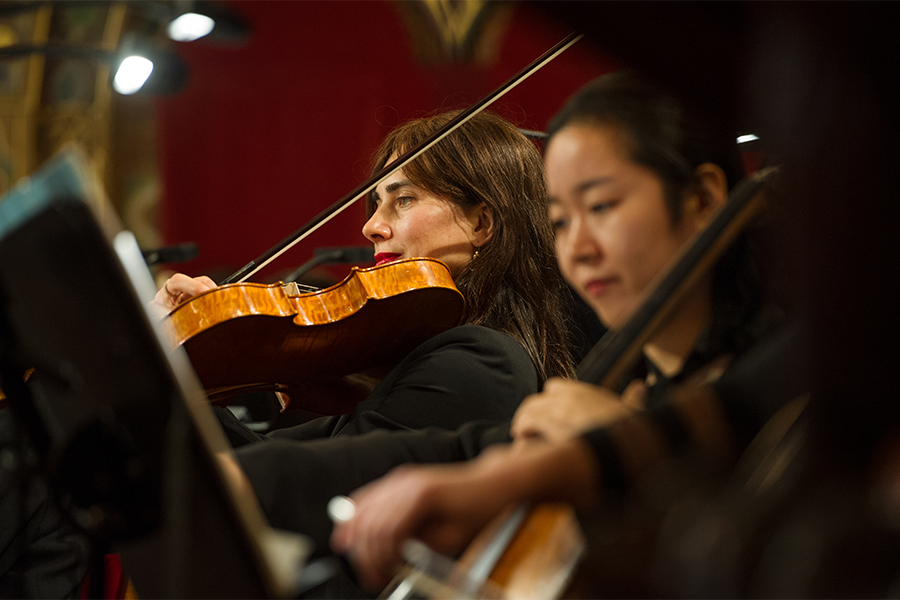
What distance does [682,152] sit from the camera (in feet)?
1.81

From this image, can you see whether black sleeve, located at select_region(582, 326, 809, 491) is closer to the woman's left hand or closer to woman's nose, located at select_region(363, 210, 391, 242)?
the woman's left hand

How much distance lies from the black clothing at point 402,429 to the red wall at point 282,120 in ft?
6.30

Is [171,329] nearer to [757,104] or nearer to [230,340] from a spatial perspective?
[230,340]

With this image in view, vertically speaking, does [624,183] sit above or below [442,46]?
below

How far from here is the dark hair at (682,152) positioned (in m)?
0.54

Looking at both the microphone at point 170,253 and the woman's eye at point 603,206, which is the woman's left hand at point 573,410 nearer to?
the woman's eye at point 603,206

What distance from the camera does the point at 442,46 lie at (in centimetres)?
319

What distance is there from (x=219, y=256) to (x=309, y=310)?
2.89m

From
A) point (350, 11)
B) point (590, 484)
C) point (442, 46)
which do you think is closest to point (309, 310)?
point (590, 484)

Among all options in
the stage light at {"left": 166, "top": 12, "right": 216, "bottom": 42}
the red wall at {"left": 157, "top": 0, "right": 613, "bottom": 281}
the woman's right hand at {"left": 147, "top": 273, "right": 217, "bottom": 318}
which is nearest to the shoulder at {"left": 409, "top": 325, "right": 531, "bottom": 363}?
the woman's right hand at {"left": 147, "top": 273, "right": 217, "bottom": 318}

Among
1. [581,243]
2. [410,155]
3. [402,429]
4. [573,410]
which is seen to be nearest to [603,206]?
[581,243]

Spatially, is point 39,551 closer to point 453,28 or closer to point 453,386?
point 453,386

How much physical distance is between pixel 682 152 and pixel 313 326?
738mm

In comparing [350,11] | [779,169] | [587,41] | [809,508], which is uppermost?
[350,11]
